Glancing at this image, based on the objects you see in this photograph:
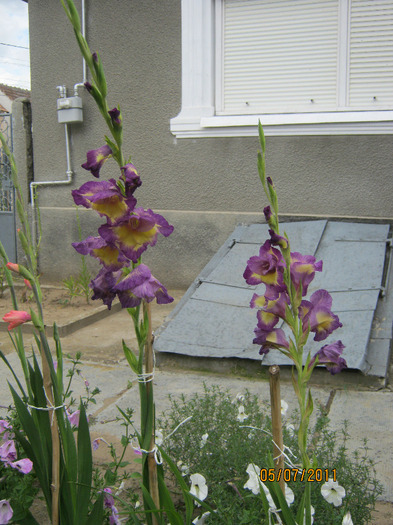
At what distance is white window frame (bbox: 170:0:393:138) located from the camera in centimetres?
553

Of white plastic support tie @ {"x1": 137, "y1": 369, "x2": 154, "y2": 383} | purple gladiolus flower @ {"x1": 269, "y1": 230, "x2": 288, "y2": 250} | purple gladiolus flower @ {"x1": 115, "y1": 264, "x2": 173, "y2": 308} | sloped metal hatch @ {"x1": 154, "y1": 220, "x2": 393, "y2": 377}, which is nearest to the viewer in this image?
purple gladiolus flower @ {"x1": 269, "y1": 230, "x2": 288, "y2": 250}

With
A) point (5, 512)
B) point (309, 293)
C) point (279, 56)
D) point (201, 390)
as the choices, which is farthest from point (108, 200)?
point (279, 56)

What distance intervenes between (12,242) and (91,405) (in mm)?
4368

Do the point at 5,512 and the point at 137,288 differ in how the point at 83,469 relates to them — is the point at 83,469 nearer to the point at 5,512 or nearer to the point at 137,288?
the point at 5,512

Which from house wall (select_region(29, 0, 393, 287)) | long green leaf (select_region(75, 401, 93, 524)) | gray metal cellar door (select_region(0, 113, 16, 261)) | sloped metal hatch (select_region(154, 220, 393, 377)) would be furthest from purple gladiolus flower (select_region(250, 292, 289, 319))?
gray metal cellar door (select_region(0, 113, 16, 261))

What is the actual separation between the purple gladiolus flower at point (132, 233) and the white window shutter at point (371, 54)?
4.63 m

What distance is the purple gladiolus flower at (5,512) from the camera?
1.62 meters

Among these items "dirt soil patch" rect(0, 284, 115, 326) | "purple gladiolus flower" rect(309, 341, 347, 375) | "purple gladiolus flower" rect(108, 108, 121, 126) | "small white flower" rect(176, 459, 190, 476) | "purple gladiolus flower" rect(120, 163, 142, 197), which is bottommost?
"dirt soil patch" rect(0, 284, 115, 326)

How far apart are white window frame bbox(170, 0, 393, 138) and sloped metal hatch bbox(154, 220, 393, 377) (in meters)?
1.03

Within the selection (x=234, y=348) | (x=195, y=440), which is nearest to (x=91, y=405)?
(x=234, y=348)

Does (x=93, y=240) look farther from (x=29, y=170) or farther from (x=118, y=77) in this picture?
(x=29, y=170)

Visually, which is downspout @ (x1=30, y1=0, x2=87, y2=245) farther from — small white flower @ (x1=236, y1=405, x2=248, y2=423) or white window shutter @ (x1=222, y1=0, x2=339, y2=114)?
small white flower @ (x1=236, y1=405, x2=248, y2=423)

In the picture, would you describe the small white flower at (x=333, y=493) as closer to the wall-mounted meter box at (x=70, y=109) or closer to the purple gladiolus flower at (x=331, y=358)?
the purple gladiolus flower at (x=331, y=358)

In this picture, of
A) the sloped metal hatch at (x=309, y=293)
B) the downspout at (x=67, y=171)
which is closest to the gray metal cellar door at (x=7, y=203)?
the downspout at (x=67, y=171)
